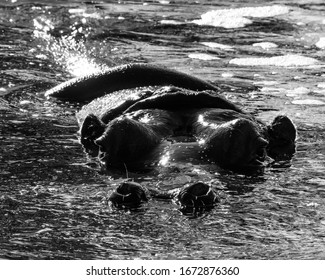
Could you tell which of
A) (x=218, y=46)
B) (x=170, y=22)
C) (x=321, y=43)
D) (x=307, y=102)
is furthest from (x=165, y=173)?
(x=170, y=22)

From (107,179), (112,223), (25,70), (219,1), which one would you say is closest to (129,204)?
(112,223)

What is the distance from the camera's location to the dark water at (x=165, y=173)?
538 centimetres

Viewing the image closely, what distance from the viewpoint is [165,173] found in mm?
6172

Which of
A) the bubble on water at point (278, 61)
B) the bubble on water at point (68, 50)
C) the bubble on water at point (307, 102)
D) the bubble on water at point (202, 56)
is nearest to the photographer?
the bubble on water at point (307, 102)

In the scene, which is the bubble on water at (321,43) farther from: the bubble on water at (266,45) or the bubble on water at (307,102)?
the bubble on water at (307,102)

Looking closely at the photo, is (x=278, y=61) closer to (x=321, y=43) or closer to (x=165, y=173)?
(x=321, y=43)

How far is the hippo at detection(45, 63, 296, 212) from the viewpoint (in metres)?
6.37

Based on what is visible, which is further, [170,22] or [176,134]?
[170,22]

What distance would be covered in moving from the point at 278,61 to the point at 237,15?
2460 mm

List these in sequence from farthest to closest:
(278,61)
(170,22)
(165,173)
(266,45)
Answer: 1. (170,22)
2. (266,45)
3. (278,61)
4. (165,173)

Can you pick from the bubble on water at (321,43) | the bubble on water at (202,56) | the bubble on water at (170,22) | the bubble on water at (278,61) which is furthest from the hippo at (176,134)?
the bubble on water at (170,22)

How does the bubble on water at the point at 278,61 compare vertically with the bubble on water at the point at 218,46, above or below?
above
